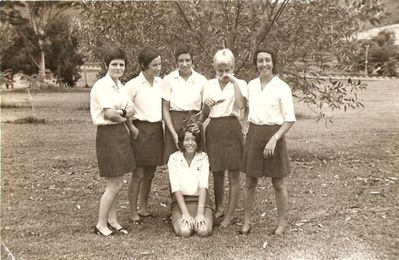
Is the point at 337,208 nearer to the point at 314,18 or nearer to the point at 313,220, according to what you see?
the point at 313,220

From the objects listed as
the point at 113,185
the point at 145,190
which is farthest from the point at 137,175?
the point at 113,185

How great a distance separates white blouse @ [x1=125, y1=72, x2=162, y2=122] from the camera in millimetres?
5488

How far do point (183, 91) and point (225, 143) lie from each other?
0.69 meters

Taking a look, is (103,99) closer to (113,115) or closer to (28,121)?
(113,115)

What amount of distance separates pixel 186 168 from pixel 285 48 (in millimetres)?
3870

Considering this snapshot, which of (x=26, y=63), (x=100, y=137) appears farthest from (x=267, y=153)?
(x=26, y=63)

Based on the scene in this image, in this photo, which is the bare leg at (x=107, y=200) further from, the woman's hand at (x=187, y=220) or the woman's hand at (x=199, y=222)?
the woman's hand at (x=199, y=222)

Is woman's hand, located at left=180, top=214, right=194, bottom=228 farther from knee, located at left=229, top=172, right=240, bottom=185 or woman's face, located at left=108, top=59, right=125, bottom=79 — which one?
woman's face, located at left=108, top=59, right=125, bottom=79

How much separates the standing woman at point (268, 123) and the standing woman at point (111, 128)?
1166 millimetres

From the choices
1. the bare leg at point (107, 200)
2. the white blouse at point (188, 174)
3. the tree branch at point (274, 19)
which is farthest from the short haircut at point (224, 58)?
the tree branch at point (274, 19)

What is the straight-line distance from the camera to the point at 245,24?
839cm

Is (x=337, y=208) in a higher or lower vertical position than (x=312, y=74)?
lower

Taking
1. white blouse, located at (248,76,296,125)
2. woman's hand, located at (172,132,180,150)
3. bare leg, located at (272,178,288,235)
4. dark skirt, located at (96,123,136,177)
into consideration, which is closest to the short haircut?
white blouse, located at (248,76,296,125)

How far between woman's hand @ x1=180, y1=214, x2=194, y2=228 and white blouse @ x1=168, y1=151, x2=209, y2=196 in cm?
31
